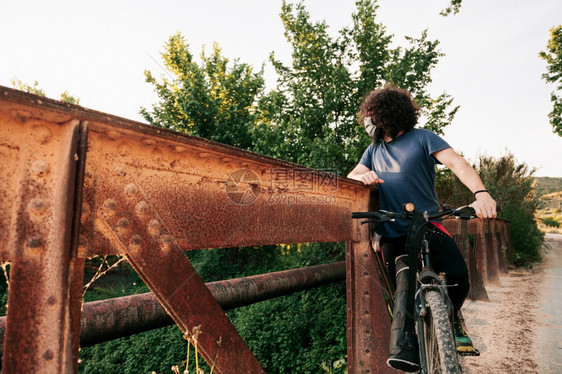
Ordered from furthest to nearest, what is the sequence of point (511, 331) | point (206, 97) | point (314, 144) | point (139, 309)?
point (206, 97)
point (314, 144)
point (511, 331)
point (139, 309)

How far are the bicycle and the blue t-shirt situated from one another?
0.29 metres

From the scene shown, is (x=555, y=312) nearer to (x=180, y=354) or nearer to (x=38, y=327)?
(x=38, y=327)

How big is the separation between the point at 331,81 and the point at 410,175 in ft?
21.7

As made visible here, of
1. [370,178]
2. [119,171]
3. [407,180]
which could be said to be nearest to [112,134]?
[119,171]

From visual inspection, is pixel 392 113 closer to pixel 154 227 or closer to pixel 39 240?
pixel 154 227

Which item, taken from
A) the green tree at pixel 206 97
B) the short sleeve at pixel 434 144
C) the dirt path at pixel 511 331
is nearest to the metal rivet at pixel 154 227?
the short sleeve at pixel 434 144

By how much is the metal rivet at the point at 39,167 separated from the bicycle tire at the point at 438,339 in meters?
1.84

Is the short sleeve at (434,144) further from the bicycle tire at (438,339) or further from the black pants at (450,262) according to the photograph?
the bicycle tire at (438,339)

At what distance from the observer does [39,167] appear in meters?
0.84

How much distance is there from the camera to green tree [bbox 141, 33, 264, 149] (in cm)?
1388

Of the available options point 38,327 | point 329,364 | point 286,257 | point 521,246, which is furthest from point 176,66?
point 38,327

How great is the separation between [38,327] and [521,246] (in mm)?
14312

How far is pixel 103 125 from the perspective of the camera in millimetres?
984

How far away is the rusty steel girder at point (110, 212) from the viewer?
802 millimetres
